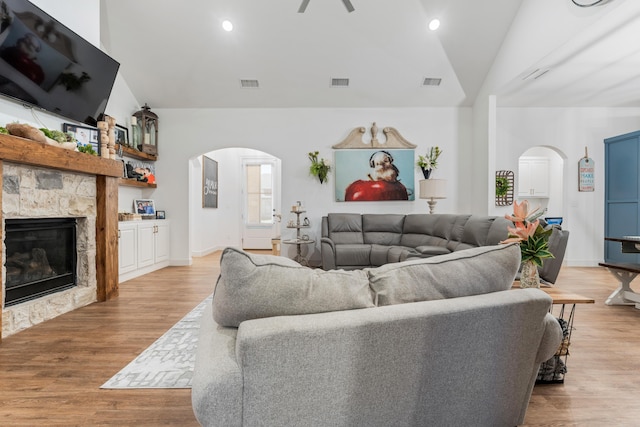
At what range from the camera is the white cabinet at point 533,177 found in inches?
278

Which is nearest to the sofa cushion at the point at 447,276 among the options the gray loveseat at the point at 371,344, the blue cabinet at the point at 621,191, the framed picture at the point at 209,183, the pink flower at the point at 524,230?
the gray loveseat at the point at 371,344

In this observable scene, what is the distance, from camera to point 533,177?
23.2 feet

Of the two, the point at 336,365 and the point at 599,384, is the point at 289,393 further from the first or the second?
the point at 599,384

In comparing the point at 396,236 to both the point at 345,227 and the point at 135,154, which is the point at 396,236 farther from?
the point at 135,154

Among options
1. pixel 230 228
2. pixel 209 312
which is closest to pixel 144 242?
pixel 230 228

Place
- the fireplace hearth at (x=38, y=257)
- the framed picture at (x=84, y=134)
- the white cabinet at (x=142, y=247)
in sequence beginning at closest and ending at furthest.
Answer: the fireplace hearth at (x=38, y=257) → the framed picture at (x=84, y=134) → the white cabinet at (x=142, y=247)

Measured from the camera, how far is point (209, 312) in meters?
1.37

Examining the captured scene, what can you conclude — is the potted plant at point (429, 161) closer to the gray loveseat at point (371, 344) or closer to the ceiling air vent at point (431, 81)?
the ceiling air vent at point (431, 81)

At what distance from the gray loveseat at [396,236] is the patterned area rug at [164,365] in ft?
8.01

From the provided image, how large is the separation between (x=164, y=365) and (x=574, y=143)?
6.89m

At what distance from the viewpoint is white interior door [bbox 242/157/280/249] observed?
774 centimetres

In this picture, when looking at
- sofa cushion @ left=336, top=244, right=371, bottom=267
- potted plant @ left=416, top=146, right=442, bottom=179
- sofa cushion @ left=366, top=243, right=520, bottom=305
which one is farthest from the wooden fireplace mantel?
potted plant @ left=416, top=146, right=442, bottom=179

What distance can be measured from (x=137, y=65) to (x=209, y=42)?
1.26 m

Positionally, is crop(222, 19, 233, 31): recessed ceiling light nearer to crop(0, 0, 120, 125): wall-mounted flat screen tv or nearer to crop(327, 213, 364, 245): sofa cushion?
crop(0, 0, 120, 125): wall-mounted flat screen tv
